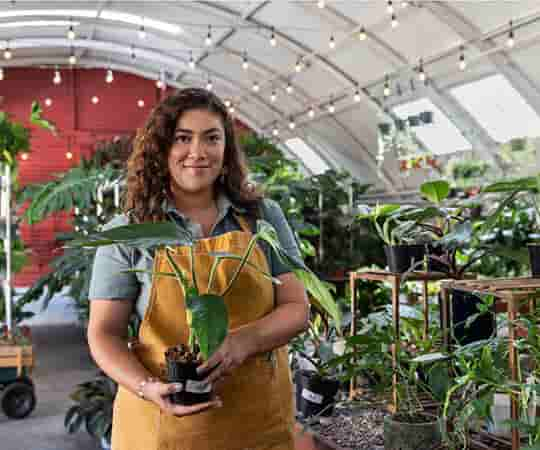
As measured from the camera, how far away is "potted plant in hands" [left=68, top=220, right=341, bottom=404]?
1.23 metres

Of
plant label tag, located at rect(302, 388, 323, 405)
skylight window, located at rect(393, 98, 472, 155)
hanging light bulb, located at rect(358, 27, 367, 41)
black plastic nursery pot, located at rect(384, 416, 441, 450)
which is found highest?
hanging light bulb, located at rect(358, 27, 367, 41)

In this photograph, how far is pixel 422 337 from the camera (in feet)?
8.11

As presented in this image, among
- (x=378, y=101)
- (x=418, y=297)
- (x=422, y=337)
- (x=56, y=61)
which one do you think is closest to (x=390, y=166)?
(x=378, y=101)

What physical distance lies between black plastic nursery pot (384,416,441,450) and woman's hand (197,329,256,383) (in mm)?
560

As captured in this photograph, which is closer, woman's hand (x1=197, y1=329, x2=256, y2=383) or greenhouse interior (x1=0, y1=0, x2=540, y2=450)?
woman's hand (x1=197, y1=329, x2=256, y2=383)

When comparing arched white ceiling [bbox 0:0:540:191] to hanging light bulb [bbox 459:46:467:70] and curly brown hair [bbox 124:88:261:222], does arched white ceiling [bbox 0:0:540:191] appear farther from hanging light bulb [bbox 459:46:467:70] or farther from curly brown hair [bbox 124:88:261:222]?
curly brown hair [bbox 124:88:261:222]

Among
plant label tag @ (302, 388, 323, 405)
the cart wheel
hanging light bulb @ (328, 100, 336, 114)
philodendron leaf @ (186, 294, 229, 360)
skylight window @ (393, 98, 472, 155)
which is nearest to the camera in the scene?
philodendron leaf @ (186, 294, 229, 360)

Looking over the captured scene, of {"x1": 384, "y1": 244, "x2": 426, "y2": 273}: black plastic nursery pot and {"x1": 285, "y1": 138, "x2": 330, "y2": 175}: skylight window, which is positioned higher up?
{"x1": 285, "y1": 138, "x2": 330, "y2": 175}: skylight window

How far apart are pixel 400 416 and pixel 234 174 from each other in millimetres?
782

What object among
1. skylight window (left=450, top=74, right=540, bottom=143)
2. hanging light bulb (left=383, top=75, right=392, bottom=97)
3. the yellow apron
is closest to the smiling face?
the yellow apron

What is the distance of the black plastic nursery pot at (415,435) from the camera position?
1758 mm

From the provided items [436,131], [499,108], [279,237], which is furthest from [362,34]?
[279,237]

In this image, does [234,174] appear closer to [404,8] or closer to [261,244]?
[261,244]

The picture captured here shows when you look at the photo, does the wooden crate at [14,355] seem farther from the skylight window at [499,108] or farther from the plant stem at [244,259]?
the skylight window at [499,108]
